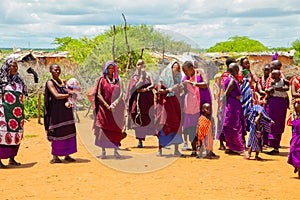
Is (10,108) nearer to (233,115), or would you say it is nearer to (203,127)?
(203,127)

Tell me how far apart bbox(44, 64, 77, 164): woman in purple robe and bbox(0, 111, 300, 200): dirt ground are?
34 cm

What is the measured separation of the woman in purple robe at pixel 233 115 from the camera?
780 cm

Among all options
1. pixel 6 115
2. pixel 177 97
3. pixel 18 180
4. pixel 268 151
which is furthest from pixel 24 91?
pixel 268 151

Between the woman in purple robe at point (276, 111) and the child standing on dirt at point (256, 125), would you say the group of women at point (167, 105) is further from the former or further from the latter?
the woman in purple robe at point (276, 111)

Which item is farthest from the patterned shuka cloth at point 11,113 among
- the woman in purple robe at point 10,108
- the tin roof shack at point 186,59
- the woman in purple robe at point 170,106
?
the tin roof shack at point 186,59

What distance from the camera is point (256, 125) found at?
7617mm

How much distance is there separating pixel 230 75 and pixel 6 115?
12.8ft

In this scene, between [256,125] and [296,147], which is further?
[256,125]

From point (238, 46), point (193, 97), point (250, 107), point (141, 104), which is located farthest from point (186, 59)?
point (238, 46)

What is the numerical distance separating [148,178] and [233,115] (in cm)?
233

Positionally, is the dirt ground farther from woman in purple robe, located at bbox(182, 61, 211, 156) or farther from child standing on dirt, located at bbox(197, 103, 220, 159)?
woman in purple robe, located at bbox(182, 61, 211, 156)

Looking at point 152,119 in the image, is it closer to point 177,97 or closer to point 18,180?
point 177,97

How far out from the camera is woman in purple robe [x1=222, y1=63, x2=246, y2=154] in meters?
7.80

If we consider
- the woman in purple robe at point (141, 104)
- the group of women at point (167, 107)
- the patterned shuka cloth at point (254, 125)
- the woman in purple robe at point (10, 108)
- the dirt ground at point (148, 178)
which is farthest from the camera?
the woman in purple robe at point (141, 104)
